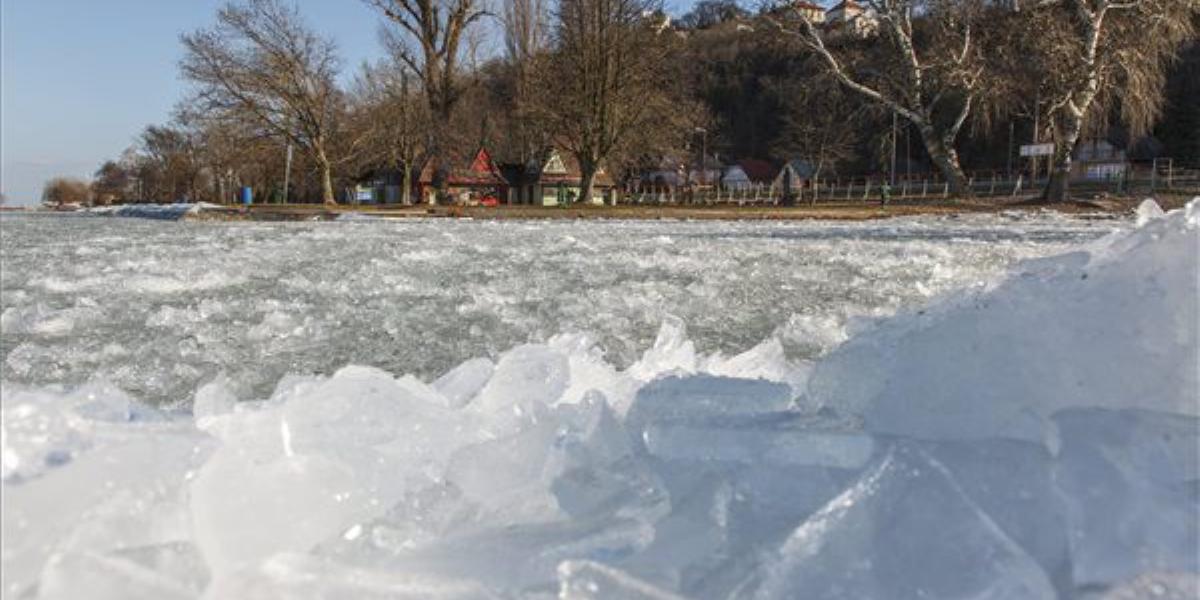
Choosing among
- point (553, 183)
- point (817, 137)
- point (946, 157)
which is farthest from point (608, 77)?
point (817, 137)

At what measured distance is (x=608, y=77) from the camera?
84.4 feet

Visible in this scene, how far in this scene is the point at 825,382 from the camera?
1.43 metres

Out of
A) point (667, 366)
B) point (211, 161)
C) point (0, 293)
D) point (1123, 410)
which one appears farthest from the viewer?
point (211, 161)

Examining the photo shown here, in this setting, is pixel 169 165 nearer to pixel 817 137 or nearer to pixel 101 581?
pixel 817 137

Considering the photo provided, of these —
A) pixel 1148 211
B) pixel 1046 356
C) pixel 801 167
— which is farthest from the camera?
pixel 801 167

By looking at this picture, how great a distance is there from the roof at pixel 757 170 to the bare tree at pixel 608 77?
53.2 meters

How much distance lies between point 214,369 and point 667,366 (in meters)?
1.73

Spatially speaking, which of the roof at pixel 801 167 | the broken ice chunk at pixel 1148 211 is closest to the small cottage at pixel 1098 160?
the roof at pixel 801 167

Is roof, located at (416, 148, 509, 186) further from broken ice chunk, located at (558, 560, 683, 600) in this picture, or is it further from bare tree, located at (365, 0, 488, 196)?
broken ice chunk, located at (558, 560, 683, 600)

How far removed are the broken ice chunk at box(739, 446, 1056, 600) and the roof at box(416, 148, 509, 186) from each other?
40.5 m

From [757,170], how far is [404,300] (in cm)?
7749

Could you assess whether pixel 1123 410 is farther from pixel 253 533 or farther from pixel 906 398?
pixel 253 533

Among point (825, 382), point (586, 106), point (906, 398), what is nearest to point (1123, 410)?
point (906, 398)

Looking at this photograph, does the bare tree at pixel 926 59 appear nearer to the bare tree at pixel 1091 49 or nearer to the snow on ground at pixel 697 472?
the bare tree at pixel 1091 49
